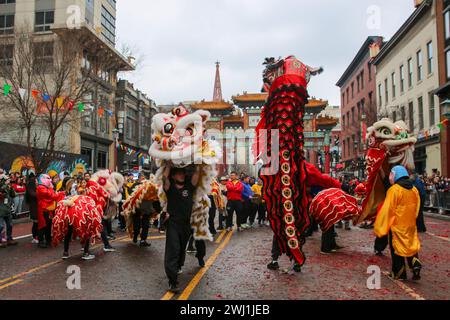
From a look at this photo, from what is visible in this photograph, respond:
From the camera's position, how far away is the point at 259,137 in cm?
634

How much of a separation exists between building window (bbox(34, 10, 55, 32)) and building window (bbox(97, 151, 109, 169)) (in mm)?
9868

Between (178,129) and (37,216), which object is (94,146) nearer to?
(37,216)

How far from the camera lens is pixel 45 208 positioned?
9.26 metres

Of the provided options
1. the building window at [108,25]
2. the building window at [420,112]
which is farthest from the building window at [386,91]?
the building window at [108,25]

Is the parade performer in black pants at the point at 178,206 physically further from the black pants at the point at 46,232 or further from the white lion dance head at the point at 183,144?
the black pants at the point at 46,232

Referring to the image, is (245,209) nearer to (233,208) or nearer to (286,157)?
(233,208)

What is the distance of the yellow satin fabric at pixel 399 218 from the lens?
5.76 m

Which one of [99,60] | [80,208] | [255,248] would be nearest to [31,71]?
[99,60]

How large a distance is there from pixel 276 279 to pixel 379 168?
326cm

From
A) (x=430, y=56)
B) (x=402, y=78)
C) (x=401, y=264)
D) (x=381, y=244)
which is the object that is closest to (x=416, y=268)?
(x=401, y=264)

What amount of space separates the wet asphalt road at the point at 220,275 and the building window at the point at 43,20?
2331cm

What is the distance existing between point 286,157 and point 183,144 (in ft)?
5.25

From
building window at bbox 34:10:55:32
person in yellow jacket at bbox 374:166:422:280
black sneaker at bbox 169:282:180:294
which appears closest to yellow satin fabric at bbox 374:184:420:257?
person in yellow jacket at bbox 374:166:422:280
